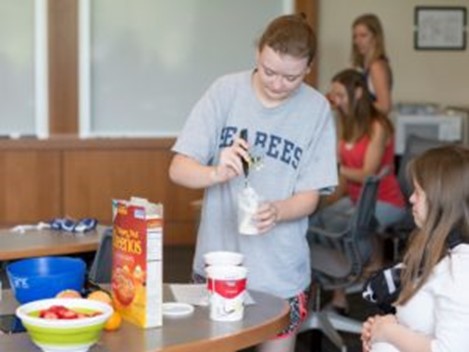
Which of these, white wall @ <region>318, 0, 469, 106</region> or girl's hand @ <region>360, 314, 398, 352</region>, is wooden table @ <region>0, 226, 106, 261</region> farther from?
white wall @ <region>318, 0, 469, 106</region>

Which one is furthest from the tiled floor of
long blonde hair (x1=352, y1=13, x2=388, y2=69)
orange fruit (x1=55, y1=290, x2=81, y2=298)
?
long blonde hair (x1=352, y1=13, x2=388, y2=69)

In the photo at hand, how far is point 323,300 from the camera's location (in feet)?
16.5

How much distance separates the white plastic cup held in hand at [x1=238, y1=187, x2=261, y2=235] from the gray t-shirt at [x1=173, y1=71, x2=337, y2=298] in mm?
171

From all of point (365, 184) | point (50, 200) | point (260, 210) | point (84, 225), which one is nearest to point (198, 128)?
point (260, 210)

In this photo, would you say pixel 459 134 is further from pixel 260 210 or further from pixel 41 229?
pixel 260 210

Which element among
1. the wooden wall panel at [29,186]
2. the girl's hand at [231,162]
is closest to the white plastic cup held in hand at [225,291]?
the girl's hand at [231,162]

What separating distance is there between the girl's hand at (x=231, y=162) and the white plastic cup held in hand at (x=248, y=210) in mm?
66

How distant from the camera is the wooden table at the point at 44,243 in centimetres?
307

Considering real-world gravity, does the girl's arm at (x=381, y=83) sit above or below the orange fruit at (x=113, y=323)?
above

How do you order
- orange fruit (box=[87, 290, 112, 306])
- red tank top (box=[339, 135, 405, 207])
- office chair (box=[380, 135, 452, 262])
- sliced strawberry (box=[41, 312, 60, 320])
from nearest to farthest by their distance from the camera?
sliced strawberry (box=[41, 312, 60, 320]) < orange fruit (box=[87, 290, 112, 306]) < red tank top (box=[339, 135, 405, 207]) < office chair (box=[380, 135, 452, 262])

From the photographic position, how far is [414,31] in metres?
6.89

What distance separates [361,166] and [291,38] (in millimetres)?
2276

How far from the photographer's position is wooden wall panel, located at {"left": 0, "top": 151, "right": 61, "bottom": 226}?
620cm

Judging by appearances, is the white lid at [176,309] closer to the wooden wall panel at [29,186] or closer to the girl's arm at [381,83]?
the girl's arm at [381,83]
